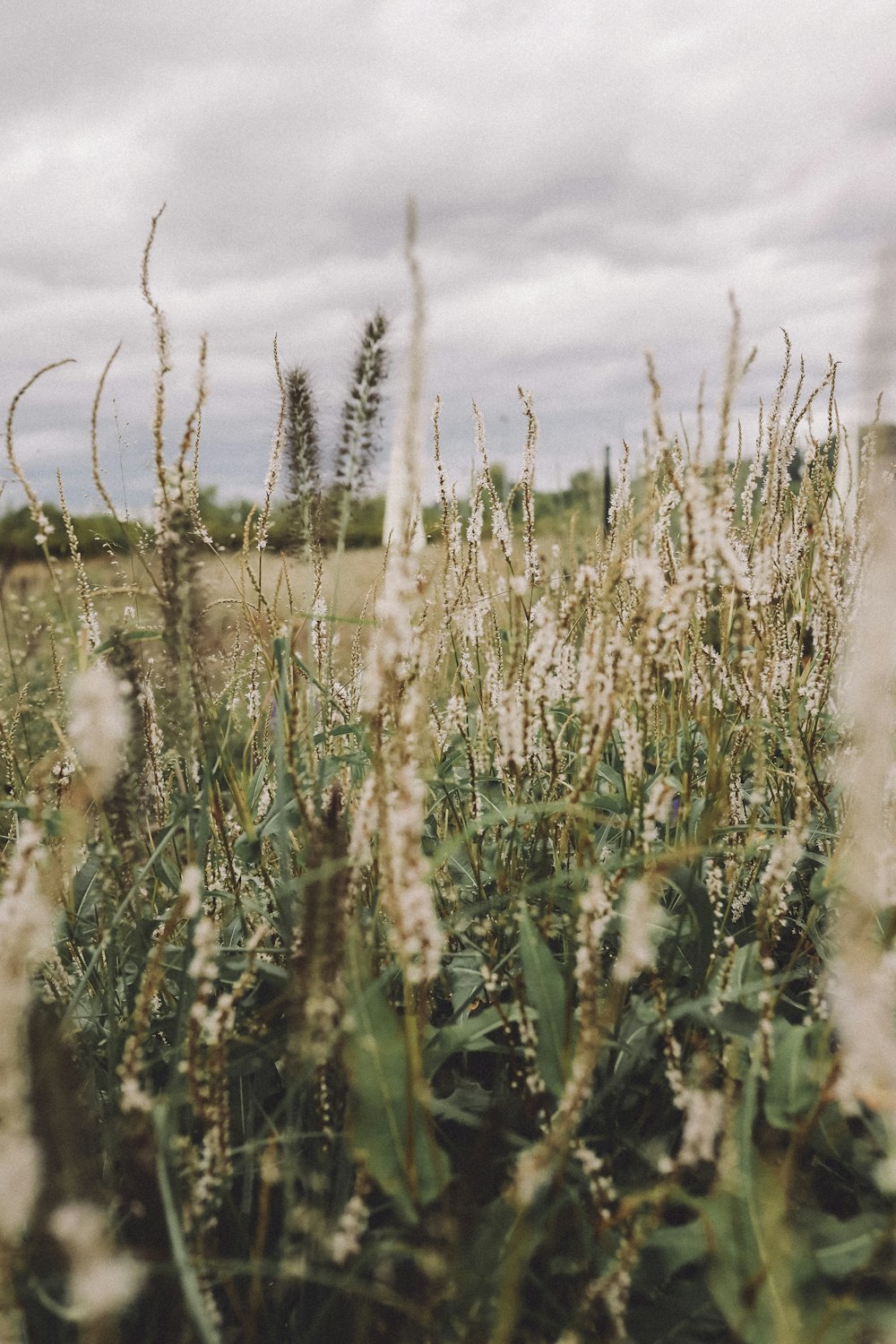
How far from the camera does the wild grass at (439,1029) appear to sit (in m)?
0.76

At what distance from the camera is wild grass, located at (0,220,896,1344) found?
0.76 metres

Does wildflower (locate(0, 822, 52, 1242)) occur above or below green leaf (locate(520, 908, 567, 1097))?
above

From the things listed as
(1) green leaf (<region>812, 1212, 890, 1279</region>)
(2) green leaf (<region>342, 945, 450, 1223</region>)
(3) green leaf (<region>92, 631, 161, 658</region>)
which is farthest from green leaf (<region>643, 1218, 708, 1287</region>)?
(3) green leaf (<region>92, 631, 161, 658</region>)

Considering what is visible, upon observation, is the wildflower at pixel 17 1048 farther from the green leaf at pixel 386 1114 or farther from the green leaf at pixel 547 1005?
the green leaf at pixel 547 1005

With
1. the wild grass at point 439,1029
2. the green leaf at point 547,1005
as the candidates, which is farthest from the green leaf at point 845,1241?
the green leaf at point 547,1005

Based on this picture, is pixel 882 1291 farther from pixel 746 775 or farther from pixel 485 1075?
pixel 746 775

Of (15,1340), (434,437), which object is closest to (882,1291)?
(15,1340)

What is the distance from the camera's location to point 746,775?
2006 mm

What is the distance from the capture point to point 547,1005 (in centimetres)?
101

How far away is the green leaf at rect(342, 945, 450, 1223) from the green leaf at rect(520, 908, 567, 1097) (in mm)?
182

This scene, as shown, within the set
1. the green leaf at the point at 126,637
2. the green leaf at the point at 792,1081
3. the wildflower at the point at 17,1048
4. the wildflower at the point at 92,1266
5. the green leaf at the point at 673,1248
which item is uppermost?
the green leaf at the point at 126,637

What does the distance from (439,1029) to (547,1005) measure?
0.25 metres

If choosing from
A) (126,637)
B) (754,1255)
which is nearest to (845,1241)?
(754,1255)

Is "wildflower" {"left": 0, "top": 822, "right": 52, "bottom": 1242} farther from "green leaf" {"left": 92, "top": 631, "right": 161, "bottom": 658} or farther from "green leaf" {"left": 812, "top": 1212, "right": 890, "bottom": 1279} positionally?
"green leaf" {"left": 812, "top": 1212, "right": 890, "bottom": 1279}
